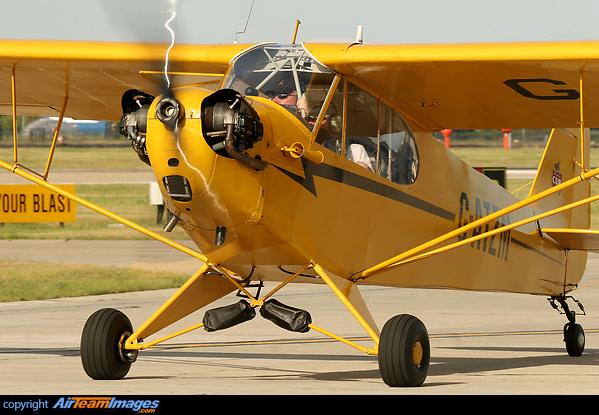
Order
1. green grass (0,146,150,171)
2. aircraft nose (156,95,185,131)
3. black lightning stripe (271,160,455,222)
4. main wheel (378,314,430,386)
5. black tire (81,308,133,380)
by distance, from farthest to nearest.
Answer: green grass (0,146,150,171) < black tire (81,308,133,380) < black lightning stripe (271,160,455,222) < main wheel (378,314,430,386) < aircraft nose (156,95,185,131)

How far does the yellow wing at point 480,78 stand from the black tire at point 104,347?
3.01m

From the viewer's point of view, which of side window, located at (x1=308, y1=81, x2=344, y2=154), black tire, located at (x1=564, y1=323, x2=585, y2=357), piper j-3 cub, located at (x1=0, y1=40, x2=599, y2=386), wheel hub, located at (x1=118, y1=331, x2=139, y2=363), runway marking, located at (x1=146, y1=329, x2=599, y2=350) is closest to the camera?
piper j-3 cub, located at (x1=0, y1=40, x2=599, y2=386)

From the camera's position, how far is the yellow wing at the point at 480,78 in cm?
810

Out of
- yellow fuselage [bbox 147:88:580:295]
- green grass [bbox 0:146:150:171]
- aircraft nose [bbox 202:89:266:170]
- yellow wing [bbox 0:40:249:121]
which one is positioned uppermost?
green grass [bbox 0:146:150:171]

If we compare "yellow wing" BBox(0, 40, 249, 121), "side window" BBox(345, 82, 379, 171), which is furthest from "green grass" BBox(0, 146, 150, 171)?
"side window" BBox(345, 82, 379, 171)

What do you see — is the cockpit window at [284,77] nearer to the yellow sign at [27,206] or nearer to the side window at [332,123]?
the side window at [332,123]

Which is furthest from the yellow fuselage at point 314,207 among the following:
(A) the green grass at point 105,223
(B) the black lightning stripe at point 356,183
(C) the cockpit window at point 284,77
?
(A) the green grass at point 105,223

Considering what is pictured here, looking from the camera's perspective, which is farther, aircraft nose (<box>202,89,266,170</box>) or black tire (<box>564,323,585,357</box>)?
black tire (<box>564,323,585,357</box>)

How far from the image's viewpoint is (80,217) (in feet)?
128

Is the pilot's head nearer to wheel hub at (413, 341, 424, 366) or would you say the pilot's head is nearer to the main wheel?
the main wheel

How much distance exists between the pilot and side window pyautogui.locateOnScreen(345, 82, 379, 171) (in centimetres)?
63

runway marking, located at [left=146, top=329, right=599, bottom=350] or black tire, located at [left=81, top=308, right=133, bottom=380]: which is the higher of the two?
black tire, located at [left=81, top=308, right=133, bottom=380]

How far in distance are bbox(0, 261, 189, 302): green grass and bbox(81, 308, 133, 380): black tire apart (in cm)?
884

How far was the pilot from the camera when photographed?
773cm
